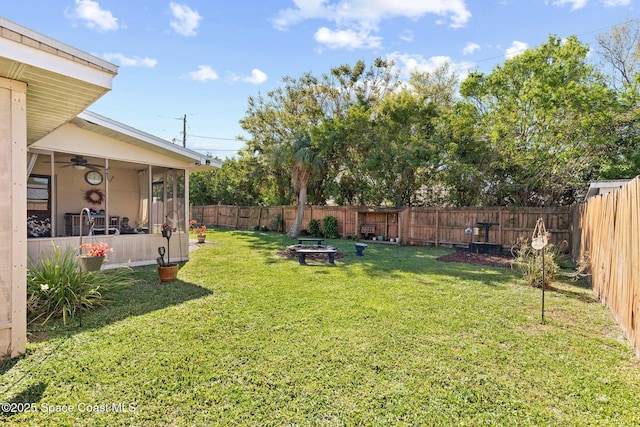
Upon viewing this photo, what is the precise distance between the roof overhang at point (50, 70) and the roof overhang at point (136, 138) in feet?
7.58

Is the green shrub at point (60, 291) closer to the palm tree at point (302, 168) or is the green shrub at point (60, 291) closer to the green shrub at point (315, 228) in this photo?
the palm tree at point (302, 168)

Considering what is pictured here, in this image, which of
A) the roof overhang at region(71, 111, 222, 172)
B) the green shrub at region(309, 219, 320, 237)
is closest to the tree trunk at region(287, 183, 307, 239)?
the green shrub at region(309, 219, 320, 237)

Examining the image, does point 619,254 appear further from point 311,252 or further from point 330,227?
point 330,227

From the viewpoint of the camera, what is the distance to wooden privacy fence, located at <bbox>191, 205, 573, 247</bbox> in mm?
10594

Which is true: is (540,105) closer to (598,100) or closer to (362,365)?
(598,100)

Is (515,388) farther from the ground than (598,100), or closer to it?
closer to it

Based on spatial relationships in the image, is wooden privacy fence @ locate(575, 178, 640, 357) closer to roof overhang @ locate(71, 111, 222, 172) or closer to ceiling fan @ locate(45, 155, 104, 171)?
roof overhang @ locate(71, 111, 222, 172)

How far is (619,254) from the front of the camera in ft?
13.5

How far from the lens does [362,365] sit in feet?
9.61

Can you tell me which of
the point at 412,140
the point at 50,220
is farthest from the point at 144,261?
the point at 412,140

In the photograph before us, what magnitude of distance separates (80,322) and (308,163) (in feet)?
37.6

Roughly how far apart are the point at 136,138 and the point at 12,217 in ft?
14.6

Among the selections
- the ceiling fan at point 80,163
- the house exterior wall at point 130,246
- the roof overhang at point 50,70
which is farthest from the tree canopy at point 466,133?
the roof overhang at point 50,70

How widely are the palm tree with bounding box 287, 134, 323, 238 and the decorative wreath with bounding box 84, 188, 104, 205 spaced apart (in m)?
7.95
